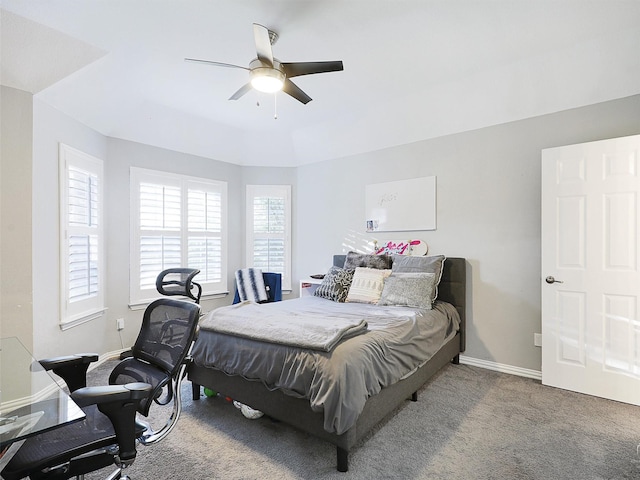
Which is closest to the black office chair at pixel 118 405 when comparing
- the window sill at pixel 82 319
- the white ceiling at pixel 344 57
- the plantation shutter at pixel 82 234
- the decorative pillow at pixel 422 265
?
the window sill at pixel 82 319

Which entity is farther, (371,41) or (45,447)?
(371,41)

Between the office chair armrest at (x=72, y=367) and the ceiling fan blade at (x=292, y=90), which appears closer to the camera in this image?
the office chair armrest at (x=72, y=367)

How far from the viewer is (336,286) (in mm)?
3613

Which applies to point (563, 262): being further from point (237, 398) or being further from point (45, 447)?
point (45, 447)

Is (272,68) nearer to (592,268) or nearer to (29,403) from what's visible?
(29,403)

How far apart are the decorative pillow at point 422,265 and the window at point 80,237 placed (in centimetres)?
315

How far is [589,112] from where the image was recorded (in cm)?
294

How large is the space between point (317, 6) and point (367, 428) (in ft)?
8.70

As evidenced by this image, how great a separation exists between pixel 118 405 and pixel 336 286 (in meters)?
2.52

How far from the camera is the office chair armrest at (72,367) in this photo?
5.36 ft

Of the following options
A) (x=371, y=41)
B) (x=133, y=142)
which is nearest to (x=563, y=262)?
(x=371, y=41)

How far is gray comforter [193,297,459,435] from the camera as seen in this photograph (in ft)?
5.77

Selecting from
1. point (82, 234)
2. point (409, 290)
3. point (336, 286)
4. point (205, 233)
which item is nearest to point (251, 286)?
point (205, 233)

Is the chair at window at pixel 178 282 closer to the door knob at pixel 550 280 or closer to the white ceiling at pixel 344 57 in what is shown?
the white ceiling at pixel 344 57
